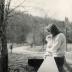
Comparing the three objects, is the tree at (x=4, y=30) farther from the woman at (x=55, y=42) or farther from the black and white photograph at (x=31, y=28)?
the woman at (x=55, y=42)

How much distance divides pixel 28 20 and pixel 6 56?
0.63 m

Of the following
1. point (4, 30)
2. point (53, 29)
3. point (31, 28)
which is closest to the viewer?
point (53, 29)

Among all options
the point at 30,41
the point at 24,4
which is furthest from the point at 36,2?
the point at 30,41

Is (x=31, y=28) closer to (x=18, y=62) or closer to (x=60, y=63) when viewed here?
(x=18, y=62)

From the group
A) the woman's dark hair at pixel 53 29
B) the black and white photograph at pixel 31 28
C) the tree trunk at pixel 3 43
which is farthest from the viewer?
the black and white photograph at pixel 31 28

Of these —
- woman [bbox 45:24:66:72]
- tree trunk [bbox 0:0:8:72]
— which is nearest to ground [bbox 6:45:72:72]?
tree trunk [bbox 0:0:8:72]

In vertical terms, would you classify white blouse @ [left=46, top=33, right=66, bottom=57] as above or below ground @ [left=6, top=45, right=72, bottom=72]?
above

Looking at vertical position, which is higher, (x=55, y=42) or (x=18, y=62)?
(x=55, y=42)

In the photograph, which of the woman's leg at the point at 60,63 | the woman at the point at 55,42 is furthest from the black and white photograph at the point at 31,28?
the woman at the point at 55,42

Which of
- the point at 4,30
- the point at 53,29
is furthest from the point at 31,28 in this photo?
the point at 53,29

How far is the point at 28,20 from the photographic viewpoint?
292cm

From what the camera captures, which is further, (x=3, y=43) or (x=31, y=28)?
(x=31, y=28)

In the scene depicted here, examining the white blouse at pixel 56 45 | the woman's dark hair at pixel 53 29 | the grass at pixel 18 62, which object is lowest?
the grass at pixel 18 62

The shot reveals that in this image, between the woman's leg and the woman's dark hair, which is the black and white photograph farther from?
the woman's dark hair
